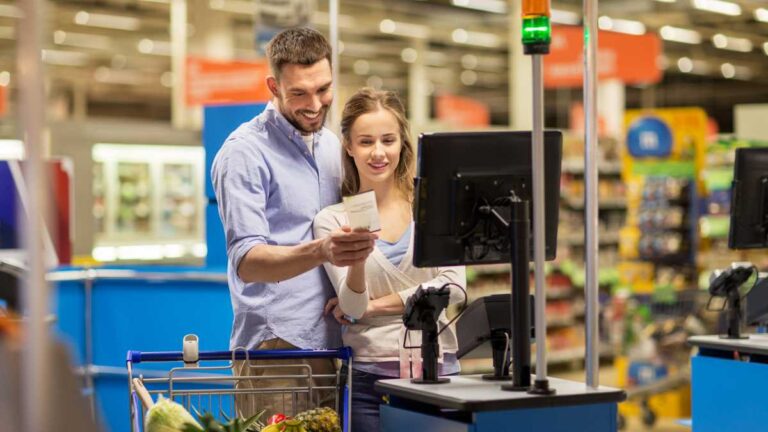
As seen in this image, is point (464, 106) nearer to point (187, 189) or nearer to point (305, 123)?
point (187, 189)

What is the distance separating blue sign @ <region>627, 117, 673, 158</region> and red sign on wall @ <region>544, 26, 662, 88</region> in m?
2.81

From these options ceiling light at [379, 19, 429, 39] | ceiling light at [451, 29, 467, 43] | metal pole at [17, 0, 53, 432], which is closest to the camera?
metal pole at [17, 0, 53, 432]

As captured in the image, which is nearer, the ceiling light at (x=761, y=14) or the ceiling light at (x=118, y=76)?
the ceiling light at (x=761, y=14)

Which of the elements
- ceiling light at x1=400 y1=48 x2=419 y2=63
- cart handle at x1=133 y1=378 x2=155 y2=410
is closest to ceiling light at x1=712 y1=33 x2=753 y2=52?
ceiling light at x1=400 y1=48 x2=419 y2=63

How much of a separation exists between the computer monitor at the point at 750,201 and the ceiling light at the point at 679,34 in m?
17.4

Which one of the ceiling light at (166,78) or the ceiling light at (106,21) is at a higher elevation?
the ceiling light at (106,21)

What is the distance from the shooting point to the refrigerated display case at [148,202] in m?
13.5

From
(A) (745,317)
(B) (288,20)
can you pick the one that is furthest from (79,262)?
(A) (745,317)

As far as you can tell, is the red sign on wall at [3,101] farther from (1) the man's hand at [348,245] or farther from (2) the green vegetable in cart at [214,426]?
(2) the green vegetable in cart at [214,426]

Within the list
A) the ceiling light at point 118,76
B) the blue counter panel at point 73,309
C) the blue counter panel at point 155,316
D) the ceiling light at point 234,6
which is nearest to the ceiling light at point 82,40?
the ceiling light at point 118,76

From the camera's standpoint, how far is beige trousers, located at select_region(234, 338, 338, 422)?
118 inches

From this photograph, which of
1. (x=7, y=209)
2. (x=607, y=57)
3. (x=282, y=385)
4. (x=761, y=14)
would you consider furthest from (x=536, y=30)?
(x=761, y=14)

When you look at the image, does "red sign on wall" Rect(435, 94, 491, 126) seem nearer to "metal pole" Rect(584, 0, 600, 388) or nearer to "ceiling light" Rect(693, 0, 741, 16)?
"ceiling light" Rect(693, 0, 741, 16)

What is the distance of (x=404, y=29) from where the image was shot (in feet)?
69.0
